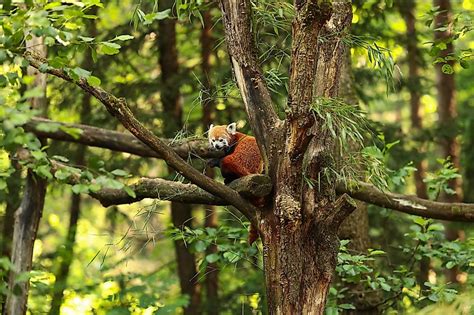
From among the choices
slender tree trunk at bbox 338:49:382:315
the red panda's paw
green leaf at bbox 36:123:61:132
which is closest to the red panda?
the red panda's paw

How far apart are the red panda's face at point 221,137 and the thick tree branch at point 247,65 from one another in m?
0.78

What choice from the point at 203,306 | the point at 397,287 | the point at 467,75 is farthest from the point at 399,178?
the point at 467,75

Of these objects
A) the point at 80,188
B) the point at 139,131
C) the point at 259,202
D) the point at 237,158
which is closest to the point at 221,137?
the point at 237,158

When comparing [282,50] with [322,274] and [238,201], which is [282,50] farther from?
[322,274]

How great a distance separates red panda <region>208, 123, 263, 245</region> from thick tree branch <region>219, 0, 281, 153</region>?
541 mm

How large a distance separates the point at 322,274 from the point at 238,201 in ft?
2.11

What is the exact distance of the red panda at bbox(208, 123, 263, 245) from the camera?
4879mm

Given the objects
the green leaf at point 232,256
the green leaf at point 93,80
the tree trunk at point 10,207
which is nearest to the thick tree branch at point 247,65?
the green leaf at point 93,80

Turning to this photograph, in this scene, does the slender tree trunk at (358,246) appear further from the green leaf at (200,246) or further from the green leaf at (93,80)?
the green leaf at (93,80)

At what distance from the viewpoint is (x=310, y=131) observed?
161 inches

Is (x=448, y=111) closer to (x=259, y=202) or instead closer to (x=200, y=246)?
(x=200, y=246)

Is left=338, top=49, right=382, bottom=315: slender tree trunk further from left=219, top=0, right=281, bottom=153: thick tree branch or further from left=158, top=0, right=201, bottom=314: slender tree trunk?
left=158, top=0, right=201, bottom=314: slender tree trunk

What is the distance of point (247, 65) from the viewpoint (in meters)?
4.39

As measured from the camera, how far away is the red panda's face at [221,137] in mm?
5211
